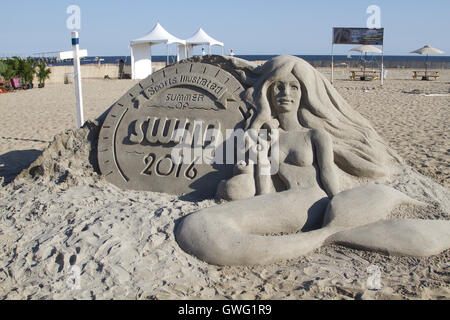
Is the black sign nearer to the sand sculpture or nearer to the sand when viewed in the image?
the sand

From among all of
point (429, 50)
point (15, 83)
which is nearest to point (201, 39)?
point (15, 83)

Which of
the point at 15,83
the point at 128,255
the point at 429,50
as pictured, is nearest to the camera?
the point at 128,255

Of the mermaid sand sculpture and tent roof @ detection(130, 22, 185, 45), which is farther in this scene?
tent roof @ detection(130, 22, 185, 45)

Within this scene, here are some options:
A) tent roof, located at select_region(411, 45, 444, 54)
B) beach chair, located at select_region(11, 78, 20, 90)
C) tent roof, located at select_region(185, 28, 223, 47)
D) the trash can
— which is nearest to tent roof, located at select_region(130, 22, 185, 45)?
tent roof, located at select_region(185, 28, 223, 47)

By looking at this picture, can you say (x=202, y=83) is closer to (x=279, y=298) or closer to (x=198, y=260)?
(x=198, y=260)

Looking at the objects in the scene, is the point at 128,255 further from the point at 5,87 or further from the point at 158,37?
the point at 158,37

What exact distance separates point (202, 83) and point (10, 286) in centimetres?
221

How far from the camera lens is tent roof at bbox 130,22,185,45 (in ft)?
60.5

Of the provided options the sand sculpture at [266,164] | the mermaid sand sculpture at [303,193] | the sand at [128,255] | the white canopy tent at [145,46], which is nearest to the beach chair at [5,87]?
the white canopy tent at [145,46]

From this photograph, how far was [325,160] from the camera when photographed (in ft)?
10.5

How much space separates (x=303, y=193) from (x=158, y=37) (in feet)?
55.6
